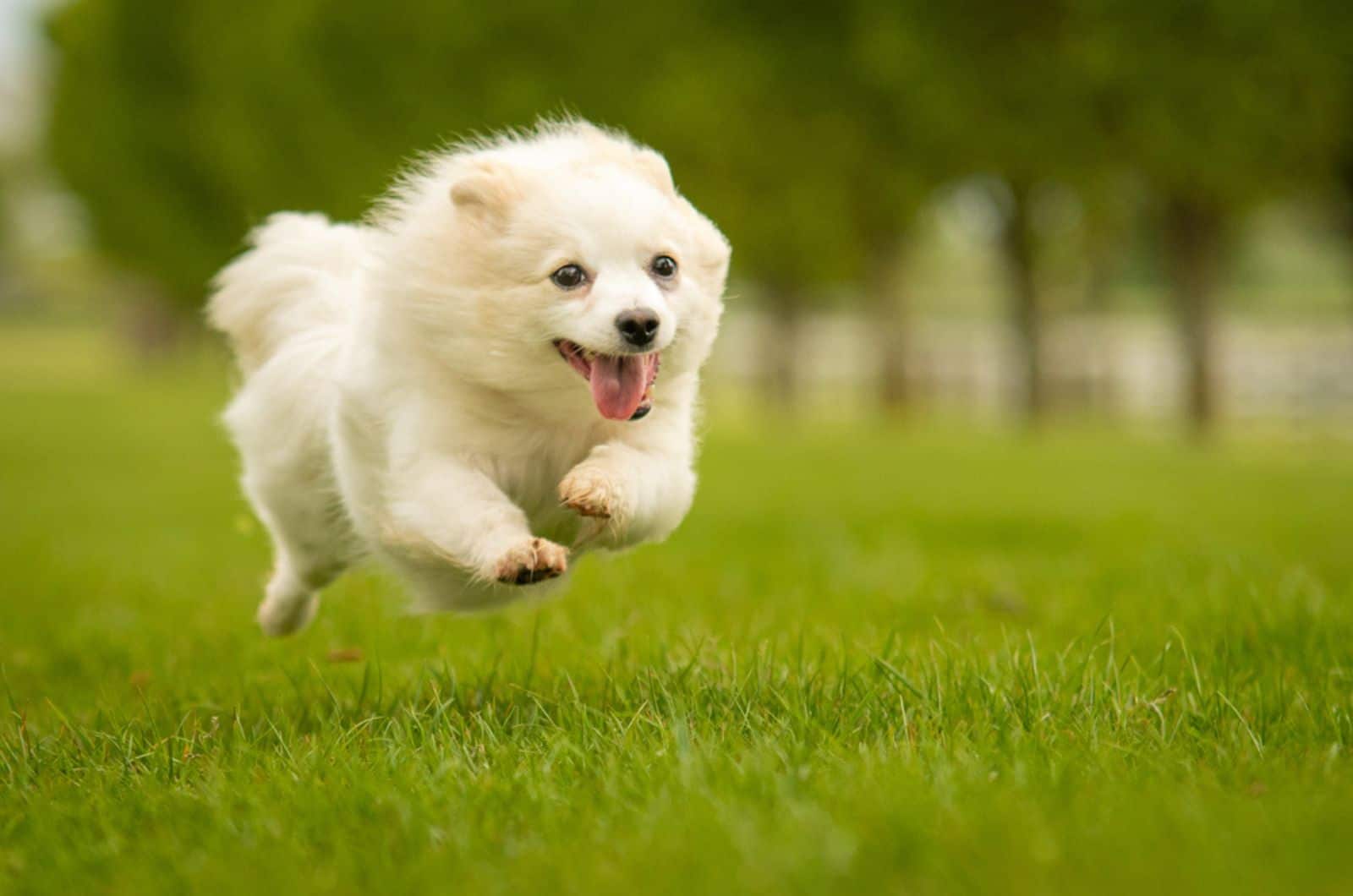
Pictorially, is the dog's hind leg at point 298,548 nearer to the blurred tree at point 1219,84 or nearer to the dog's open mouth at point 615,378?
the dog's open mouth at point 615,378

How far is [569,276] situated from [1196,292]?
19.7 metres

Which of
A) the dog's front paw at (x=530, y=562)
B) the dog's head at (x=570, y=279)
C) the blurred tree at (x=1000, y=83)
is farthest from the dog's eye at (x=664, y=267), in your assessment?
the blurred tree at (x=1000, y=83)

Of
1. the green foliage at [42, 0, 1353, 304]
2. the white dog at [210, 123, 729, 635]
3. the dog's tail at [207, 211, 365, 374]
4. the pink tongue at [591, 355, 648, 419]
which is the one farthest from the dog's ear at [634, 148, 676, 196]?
the green foliage at [42, 0, 1353, 304]

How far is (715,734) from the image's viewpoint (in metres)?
3.39

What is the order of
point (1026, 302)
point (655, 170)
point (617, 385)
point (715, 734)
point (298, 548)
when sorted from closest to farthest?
point (715, 734)
point (617, 385)
point (655, 170)
point (298, 548)
point (1026, 302)

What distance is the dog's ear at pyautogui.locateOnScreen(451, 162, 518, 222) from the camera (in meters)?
3.88

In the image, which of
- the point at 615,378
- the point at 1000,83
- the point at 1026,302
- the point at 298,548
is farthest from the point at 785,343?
the point at 615,378

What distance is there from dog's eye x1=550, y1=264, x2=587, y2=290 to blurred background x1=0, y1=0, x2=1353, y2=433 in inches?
45.8

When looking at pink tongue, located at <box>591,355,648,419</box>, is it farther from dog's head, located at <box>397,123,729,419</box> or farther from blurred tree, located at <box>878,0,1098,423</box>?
blurred tree, located at <box>878,0,1098,423</box>

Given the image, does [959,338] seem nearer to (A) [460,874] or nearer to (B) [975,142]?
(B) [975,142]

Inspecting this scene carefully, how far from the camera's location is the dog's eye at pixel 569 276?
3801 mm

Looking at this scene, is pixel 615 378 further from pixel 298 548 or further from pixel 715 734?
pixel 298 548

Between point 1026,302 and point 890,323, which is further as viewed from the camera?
point 890,323

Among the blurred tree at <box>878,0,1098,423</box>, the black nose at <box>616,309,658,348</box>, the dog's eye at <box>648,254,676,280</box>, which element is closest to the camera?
the black nose at <box>616,309,658,348</box>
